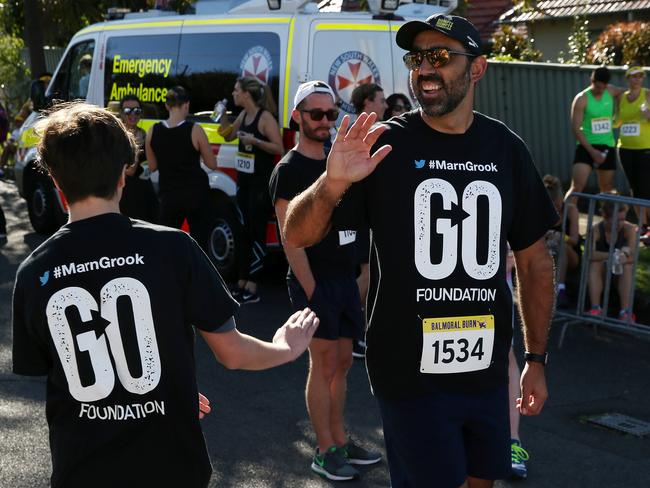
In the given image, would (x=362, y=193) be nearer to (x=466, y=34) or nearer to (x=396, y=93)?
(x=466, y=34)

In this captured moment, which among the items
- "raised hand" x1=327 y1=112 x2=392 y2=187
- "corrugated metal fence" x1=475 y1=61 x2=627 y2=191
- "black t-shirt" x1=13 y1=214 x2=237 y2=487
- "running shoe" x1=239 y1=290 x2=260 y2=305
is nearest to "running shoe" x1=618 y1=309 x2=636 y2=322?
"running shoe" x1=239 y1=290 x2=260 y2=305

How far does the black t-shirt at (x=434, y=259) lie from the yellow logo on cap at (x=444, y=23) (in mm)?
338

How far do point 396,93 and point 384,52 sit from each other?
0.37m

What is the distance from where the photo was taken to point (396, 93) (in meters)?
10.0

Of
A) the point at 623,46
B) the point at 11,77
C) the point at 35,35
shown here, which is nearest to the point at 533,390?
the point at 623,46

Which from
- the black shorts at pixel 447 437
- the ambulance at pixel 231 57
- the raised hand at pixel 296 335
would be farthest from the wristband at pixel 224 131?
the raised hand at pixel 296 335

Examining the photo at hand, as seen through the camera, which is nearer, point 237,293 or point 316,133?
point 316,133

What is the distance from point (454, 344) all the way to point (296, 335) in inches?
27.5

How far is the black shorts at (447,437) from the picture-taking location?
148 inches

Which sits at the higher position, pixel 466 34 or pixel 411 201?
pixel 466 34

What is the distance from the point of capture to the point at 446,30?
12.8 feet

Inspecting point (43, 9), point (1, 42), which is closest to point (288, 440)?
point (43, 9)

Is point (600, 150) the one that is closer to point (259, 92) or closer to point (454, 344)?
point (259, 92)

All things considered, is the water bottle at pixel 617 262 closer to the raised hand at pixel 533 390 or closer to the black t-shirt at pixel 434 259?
the raised hand at pixel 533 390
